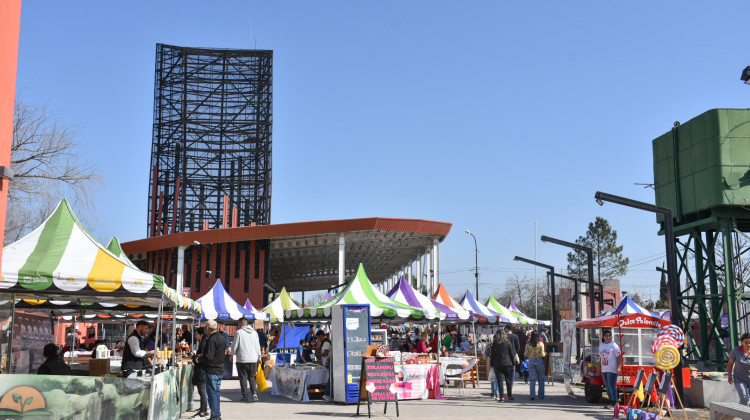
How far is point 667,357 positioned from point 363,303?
896cm

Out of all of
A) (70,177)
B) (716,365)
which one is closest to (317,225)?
(70,177)

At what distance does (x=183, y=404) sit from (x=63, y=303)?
145 inches

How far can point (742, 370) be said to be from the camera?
492 inches

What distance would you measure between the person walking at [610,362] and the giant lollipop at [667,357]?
281cm

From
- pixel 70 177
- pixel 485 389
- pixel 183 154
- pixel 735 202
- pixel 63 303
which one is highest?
pixel 183 154

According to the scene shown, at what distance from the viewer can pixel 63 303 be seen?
51.0 feet

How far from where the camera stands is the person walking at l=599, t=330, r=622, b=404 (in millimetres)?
15906

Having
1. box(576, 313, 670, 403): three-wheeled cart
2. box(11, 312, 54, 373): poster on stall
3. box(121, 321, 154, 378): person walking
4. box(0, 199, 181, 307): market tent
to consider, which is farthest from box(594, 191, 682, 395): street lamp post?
box(11, 312, 54, 373): poster on stall

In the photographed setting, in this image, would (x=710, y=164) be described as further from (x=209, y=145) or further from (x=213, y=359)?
(x=209, y=145)

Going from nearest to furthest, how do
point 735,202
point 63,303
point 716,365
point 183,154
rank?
point 63,303, point 735,202, point 716,365, point 183,154

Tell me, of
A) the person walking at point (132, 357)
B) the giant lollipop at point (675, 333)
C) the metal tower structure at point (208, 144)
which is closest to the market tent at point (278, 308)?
the person walking at point (132, 357)

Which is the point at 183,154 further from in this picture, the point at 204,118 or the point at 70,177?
the point at 70,177

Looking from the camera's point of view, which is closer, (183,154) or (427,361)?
(427,361)

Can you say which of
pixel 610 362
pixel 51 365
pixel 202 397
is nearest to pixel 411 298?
pixel 610 362
